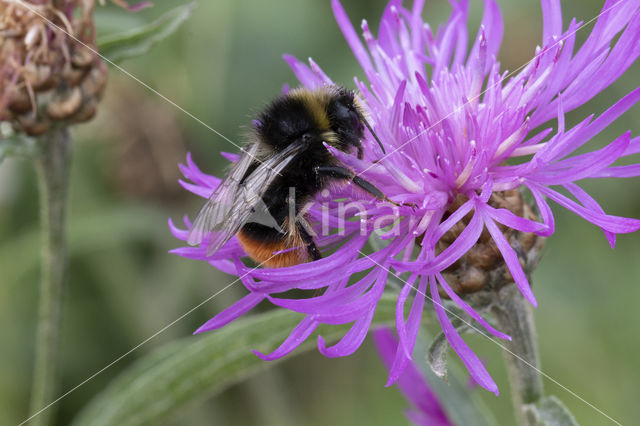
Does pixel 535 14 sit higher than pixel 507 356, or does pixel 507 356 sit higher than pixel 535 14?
pixel 535 14

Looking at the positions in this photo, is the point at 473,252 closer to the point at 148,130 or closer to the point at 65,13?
the point at 65,13

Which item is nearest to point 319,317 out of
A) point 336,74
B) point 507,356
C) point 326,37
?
point 507,356

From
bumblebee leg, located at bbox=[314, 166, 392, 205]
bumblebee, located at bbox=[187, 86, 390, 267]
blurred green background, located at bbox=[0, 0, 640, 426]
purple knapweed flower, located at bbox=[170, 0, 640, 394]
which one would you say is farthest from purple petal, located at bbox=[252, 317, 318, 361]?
blurred green background, located at bbox=[0, 0, 640, 426]

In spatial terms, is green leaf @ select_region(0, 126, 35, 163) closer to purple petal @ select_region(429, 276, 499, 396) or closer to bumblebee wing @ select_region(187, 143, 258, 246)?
bumblebee wing @ select_region(187, 143, 258, 246)

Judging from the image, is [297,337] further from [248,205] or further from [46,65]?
[46,65]

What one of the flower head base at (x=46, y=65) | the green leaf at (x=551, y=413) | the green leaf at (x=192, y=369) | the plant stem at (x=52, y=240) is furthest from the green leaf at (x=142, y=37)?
the green leaf at (x=551, y=413)

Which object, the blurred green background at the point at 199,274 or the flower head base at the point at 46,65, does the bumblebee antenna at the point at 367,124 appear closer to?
the flower head base at the point at 46,65

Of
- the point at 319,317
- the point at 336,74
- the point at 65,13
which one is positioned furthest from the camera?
the point at 336,74
